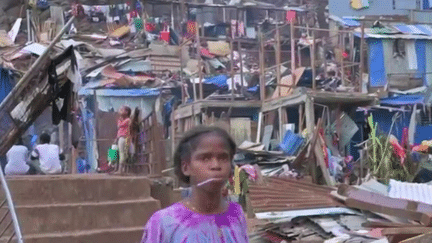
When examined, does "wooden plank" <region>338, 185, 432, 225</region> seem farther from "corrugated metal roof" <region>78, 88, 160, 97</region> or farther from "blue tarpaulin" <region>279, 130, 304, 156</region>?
"corrugated metal roof" <region>78, 88, 160, 97</region>

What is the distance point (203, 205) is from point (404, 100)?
22514 mm

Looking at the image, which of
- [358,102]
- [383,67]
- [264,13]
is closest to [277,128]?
[358,102]

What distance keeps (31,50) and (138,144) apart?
404 inches

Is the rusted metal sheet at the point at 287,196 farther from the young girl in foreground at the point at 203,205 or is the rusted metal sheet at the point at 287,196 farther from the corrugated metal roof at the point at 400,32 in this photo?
the corrugated metal roof at the point at 400,32

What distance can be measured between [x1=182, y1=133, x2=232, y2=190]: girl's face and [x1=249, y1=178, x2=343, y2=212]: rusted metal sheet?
305 inches

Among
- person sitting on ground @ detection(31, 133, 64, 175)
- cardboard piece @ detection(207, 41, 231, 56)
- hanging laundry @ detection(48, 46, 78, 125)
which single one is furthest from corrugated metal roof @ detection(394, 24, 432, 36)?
hanging laundry @ detection(48, 46, 78, 125)

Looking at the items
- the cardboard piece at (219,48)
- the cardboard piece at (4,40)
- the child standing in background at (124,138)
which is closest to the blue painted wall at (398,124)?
the cardboard piece at (219,48)

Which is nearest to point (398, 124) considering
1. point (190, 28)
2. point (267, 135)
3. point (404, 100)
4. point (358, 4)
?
point (404, 100)

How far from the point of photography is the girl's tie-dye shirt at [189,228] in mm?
2793

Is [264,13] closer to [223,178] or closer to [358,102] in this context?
[358,102]

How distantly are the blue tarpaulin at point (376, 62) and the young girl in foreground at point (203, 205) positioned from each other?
24.2 m

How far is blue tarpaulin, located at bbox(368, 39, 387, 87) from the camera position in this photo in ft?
87.4

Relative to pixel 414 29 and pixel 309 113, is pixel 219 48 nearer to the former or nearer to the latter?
pixel 414 29

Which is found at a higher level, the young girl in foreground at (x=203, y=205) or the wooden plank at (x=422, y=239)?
the young girl in foreground at (x=203, y=205)
